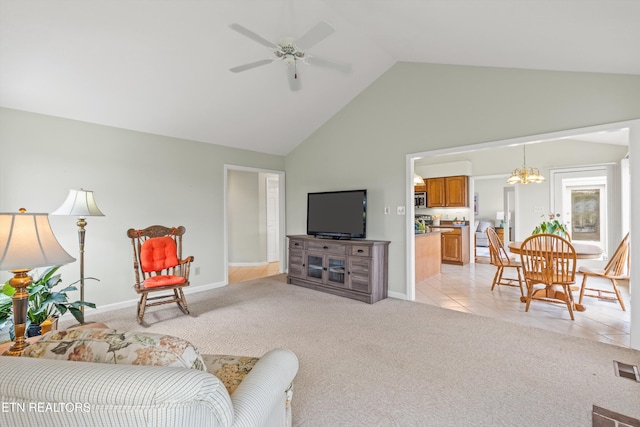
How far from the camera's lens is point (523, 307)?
3.77m

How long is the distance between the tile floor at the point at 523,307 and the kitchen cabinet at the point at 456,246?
1.26 metres

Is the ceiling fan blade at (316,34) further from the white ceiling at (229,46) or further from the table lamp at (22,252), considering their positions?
the table lamp at (22,252)

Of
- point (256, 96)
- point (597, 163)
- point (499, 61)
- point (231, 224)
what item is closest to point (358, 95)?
point (256, 96)

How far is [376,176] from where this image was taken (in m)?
4.52

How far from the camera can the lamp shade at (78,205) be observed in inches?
115

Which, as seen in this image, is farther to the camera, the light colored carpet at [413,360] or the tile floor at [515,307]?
the tile floor at [515,307]

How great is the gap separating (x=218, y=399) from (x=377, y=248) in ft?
11.4

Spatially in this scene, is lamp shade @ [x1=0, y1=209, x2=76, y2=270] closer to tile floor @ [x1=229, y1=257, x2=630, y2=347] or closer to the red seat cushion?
the red seat cushion

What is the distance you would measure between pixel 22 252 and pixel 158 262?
2.48 metres

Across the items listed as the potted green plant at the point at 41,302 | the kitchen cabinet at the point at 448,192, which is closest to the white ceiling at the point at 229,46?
the potted green plant at the point at 41,302

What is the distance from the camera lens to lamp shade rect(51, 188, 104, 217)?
2.93 metres

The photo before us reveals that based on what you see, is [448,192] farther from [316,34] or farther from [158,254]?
[158,254]

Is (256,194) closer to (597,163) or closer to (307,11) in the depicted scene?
(307,11)

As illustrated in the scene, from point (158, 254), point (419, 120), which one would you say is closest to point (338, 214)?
point (419, 120)
